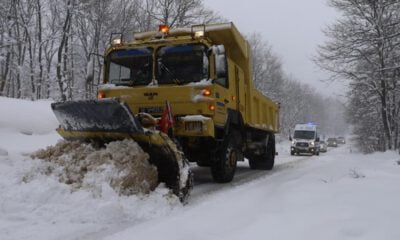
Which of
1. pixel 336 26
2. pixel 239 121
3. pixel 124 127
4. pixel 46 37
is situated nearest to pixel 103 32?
pixel 46 37

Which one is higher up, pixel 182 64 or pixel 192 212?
pixel 182 64

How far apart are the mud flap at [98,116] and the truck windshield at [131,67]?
168 cm

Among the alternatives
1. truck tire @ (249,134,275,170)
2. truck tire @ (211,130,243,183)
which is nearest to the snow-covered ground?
truck tire @ (211,130,243,183)

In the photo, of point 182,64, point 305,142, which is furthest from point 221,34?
point 305,142

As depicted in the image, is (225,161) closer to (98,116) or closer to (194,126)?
(194,126)

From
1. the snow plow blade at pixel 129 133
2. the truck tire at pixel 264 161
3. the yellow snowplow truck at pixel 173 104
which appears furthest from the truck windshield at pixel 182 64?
the truck tire at pixel 264 161

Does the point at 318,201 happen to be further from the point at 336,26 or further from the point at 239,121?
the point at 336,26

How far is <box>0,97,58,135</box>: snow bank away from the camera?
642 inches

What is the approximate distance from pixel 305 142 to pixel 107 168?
26.6 m

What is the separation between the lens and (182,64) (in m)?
8.50

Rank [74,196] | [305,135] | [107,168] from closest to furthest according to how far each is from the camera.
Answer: [74,196] → [107,168] → [305,135]

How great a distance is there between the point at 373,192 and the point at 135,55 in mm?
5057

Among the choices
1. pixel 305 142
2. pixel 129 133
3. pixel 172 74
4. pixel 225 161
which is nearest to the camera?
pixel 129 133

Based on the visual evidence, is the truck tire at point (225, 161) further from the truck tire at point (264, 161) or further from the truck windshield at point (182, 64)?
the truck tire at point (264, 161)
